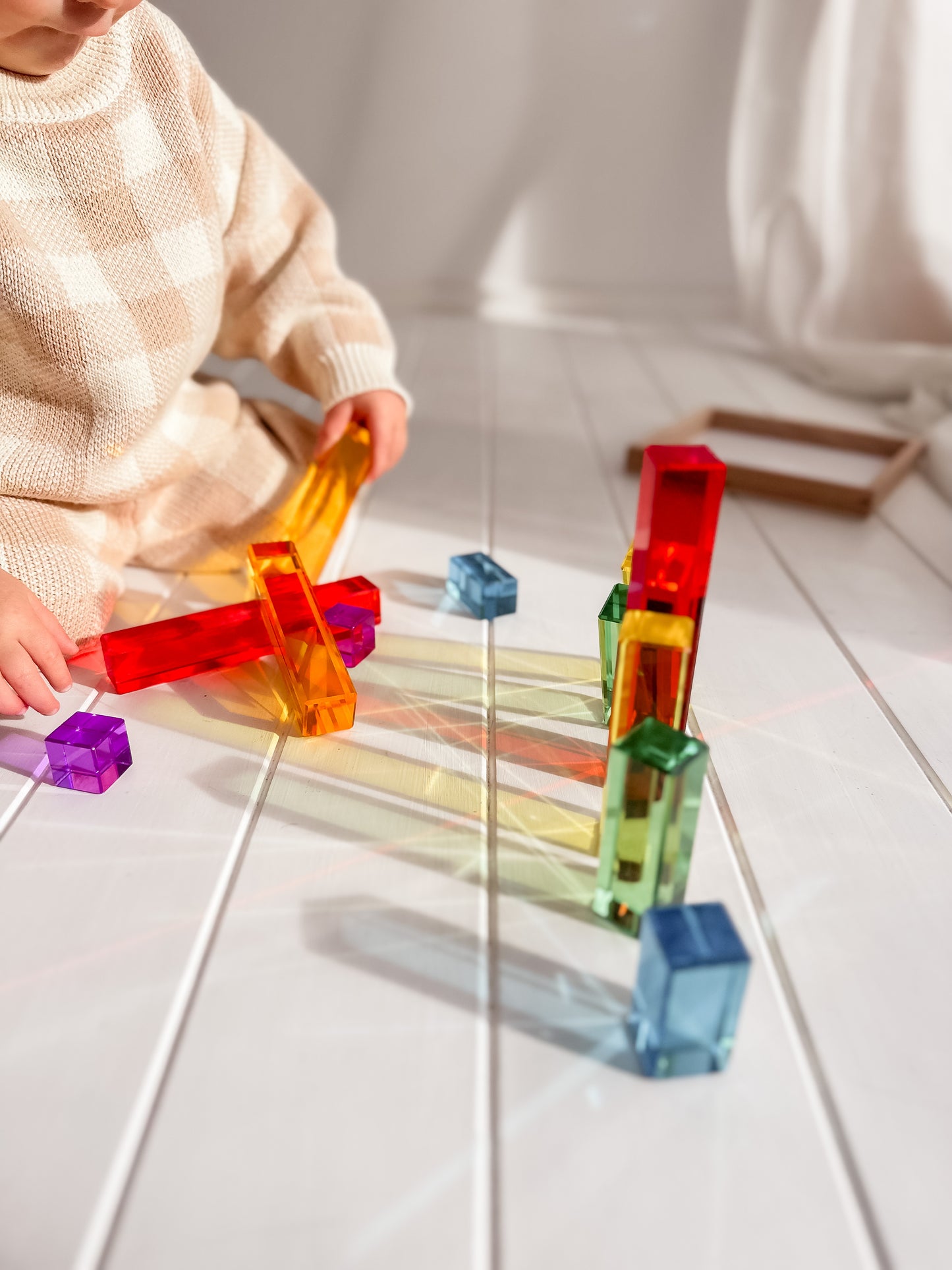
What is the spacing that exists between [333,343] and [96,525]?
9.4 inches

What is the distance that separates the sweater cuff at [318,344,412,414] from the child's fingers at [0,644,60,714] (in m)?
0.34

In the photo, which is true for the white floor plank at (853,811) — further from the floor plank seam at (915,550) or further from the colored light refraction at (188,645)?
the colored light refraction at (188,645)

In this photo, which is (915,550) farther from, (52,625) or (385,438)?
(52,625)

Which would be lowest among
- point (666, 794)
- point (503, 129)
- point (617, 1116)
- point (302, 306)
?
point (617, 1116)

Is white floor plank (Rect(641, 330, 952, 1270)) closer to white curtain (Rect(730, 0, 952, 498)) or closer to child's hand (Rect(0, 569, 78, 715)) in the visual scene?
child's hand (Rect(0, 569, 78, 715))

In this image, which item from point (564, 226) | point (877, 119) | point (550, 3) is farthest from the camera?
point (564, 226)

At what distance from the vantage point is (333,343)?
0.89 metres

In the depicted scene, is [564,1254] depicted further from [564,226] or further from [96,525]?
[564,226]

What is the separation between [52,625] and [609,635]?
0.34m

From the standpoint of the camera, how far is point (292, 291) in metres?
0.90

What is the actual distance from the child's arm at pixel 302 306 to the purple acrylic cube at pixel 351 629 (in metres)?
0.21

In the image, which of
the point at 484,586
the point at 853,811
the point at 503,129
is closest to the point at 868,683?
the point at 853,811

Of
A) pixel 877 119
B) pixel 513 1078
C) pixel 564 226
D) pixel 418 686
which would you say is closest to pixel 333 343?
pixel 418 686

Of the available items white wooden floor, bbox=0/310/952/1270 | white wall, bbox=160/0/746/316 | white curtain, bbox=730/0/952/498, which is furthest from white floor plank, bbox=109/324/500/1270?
white wall, bbox=160/0/746/316
